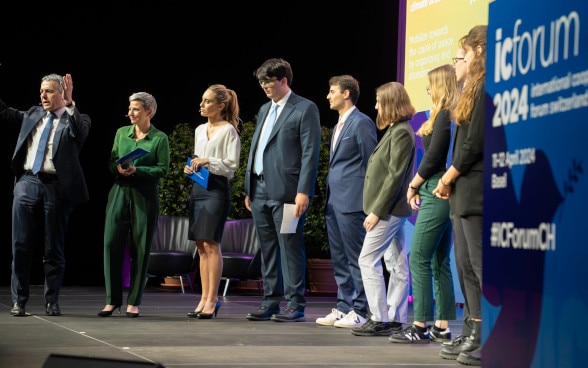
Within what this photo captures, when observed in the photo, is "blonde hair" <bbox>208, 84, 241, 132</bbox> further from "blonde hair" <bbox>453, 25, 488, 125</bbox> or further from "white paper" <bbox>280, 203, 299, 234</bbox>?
"blonde hair" <bbox>453, 25, 488, 125</bbox>

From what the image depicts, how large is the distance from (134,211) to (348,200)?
1.41m

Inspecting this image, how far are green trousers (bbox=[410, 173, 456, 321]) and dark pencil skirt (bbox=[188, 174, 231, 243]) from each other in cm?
160

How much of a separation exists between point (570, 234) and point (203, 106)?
14.7 feet

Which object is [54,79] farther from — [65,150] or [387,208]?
[387,208]

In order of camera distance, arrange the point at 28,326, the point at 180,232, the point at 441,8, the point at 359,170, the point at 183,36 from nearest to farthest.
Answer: the point at 28,326 < the point at 359,170 < the point at 441,8 < the point at 180,232 < the point at 183,36

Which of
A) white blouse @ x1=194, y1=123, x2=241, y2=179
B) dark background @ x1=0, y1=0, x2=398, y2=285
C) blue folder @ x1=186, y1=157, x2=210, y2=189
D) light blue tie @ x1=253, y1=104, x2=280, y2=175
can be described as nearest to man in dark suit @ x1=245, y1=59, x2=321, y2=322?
light blue tie @ x1=253, y1=104, x2=280, y2=175

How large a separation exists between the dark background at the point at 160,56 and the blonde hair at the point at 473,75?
5809 millimetres

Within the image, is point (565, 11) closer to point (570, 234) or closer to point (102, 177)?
point (570, 234)

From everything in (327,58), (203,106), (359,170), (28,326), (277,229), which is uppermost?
(327,58)

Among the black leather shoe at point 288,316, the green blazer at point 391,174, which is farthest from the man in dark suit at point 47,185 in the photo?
the green blazer at point 391,174

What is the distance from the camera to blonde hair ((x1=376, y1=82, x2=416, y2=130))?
17.0 ft

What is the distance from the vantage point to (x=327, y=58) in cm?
1018

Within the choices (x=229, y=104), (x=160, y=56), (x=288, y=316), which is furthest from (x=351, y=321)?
(x=160, y=56)

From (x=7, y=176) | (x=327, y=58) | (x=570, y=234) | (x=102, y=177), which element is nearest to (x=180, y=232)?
(x=102, y=177)
